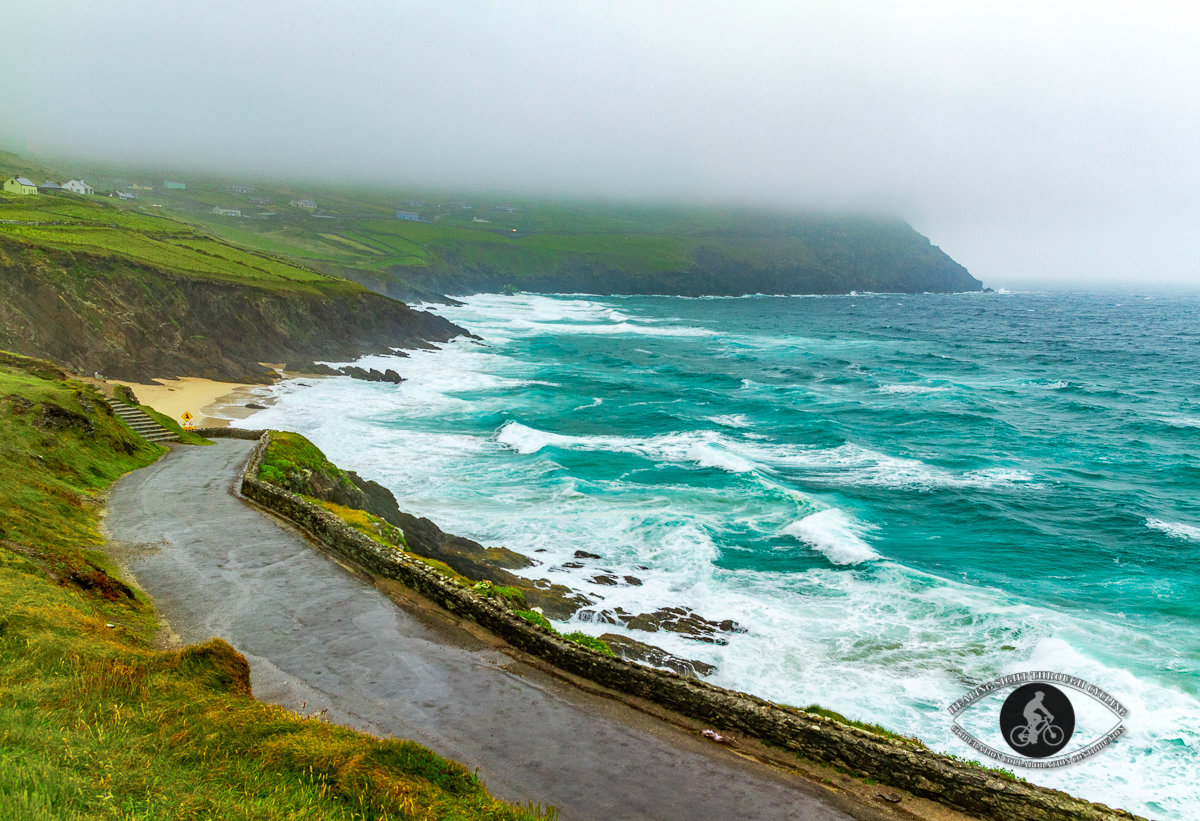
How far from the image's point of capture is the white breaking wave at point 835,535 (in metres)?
28.3

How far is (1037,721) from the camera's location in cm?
1661

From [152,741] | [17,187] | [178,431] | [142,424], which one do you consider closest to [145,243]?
[17,187]

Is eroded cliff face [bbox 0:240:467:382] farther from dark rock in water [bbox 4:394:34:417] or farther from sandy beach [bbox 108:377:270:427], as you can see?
dark rock in water [bbox 4:394:34:417]

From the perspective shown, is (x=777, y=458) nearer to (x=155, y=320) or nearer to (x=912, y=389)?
(x=912, y=389)

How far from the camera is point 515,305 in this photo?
135875 millimetres

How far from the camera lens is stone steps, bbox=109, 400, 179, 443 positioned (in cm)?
3175

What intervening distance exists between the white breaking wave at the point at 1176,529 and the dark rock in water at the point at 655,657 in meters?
25.0

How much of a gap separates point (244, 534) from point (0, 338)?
122 feet

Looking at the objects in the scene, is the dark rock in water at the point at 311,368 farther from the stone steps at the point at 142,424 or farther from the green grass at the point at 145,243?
the stone steps at the point at 142,424

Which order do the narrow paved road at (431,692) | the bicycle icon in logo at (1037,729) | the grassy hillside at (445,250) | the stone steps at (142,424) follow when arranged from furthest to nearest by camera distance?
1. the grassy hillside at (445,250)
2. the stone steps at (142,424)
3. the bicycle icon in logo at (1037,729)
4. the narrow paved road at (431,692)

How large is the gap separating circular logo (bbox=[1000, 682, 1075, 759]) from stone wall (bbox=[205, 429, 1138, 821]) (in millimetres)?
→ 6719

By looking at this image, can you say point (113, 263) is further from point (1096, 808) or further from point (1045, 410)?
point (1045, 410)

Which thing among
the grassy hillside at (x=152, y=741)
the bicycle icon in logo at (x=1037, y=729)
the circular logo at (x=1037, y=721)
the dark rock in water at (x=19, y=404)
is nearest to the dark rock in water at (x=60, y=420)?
the dark rock in water at (x=19, y=404)

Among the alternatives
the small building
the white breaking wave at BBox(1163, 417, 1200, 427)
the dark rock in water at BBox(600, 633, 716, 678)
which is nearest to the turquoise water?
the white breaking wave at BBox(1163, 417, 1200, 427)
